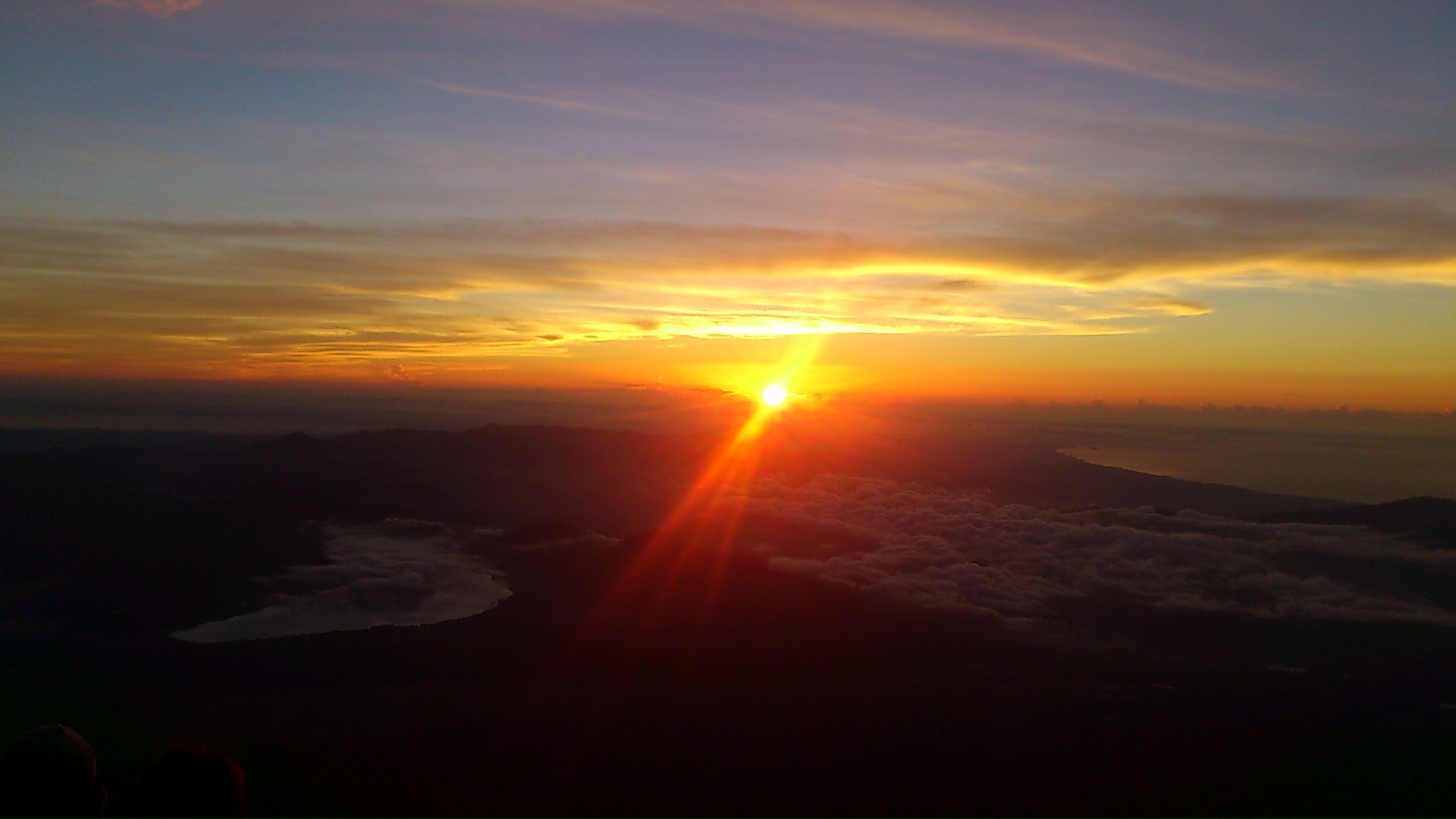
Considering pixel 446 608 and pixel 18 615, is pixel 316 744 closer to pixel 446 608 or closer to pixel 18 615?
pixel 446 608

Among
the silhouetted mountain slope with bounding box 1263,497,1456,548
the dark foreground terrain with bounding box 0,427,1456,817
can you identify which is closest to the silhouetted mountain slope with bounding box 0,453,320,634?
the dark foreground terrain with bounding box 0,427,1456,817

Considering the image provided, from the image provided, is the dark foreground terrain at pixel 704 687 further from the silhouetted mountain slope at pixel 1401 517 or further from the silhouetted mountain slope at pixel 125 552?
the silhouetted mountain slope at pixel 1401 517

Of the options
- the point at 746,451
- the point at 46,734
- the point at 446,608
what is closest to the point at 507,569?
the point at 446,608

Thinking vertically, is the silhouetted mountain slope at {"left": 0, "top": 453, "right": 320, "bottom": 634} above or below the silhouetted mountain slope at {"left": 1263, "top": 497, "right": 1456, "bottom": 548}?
below

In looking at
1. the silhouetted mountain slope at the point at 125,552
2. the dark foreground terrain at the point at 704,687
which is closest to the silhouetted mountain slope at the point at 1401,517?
the dark foreground terrain at the point at 704,687

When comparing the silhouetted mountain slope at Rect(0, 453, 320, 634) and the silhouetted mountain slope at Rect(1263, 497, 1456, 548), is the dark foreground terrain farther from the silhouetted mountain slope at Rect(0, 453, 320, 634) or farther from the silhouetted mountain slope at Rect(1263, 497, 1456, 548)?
the silhouetted mountain slope at Rect(1263, 497, 1456, 548)

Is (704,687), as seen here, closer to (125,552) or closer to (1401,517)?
(125,552)
